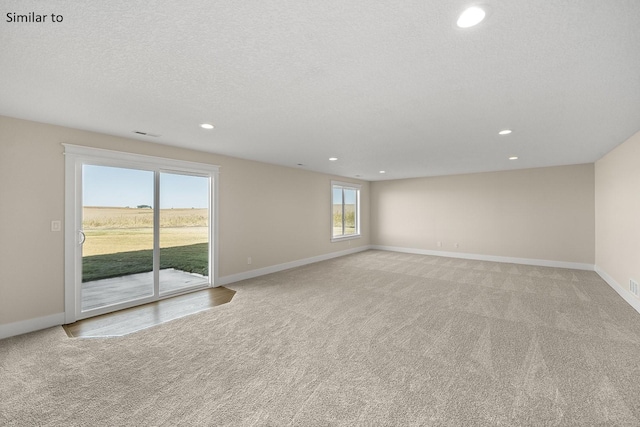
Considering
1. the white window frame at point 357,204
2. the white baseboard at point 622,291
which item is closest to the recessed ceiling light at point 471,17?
the white baseboard at point 622,291

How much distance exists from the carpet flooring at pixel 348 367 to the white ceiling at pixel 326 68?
A: 93.5 inches

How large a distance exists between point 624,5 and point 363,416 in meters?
2.70

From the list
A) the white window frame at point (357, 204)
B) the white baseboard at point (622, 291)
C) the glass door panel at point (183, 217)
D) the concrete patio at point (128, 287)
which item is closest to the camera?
the white baseboard at point (622, 291)

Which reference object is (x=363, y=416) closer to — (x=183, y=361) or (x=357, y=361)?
(x=357, y=361)

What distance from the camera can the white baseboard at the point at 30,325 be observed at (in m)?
2.76

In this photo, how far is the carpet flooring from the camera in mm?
1702

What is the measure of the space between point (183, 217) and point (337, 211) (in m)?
4.26

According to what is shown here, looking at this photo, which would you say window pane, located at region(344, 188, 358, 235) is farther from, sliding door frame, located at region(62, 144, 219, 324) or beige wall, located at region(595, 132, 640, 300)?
beige wall, located at region(595, 132, 640, 300)

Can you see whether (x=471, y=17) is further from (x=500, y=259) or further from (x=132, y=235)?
(x=500, y=259)

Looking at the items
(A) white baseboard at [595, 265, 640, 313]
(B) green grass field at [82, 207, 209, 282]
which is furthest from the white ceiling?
Result: (A) white baseboard at [595, 265, 640, 313]

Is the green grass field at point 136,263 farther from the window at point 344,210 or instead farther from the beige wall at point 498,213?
the beige wall at point 498,213

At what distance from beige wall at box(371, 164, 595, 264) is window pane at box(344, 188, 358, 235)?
35.8 inches

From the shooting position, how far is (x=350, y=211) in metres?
8.40

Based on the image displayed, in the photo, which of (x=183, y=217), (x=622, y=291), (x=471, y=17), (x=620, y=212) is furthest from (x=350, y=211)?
(x=471, y=17)
